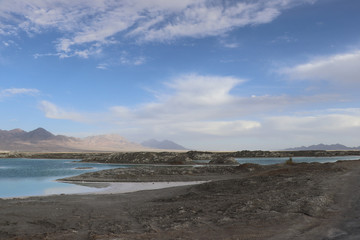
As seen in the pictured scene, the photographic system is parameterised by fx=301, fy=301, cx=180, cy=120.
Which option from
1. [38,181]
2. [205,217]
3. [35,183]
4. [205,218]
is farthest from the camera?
[38,181]

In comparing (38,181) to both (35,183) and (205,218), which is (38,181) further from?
(205,218)

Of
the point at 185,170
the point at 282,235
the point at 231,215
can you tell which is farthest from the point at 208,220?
the point at 185,170

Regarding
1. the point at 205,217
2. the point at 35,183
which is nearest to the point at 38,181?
the point at 35,183

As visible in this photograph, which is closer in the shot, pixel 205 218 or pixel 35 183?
pixel 205 218

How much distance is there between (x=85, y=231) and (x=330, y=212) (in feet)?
35.3

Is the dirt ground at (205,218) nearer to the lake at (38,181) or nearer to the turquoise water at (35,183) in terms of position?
the lake at (38,181)

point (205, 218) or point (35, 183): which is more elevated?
point (205, 218)

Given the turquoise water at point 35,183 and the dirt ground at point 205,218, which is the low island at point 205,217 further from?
the turquoise water at point 35,183

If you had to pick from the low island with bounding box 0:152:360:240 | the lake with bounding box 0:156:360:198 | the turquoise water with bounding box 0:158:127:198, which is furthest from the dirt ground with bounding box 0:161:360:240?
the turquoise water with bounding box 0:158:127:198

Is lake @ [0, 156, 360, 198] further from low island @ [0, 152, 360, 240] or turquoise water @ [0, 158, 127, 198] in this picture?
low island @ [0, 152, 360, 240]

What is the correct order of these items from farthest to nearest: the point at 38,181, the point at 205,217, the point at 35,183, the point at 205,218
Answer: the point at 38,181 → the point at 35,183 → the point at 205,217 → the point at 205,218

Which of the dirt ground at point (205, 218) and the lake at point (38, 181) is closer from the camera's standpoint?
the dirt ground at point (205, 218)

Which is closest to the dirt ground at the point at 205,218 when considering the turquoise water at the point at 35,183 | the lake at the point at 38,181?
the lake at the point at 38,181

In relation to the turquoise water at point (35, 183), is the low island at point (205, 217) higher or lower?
higher
